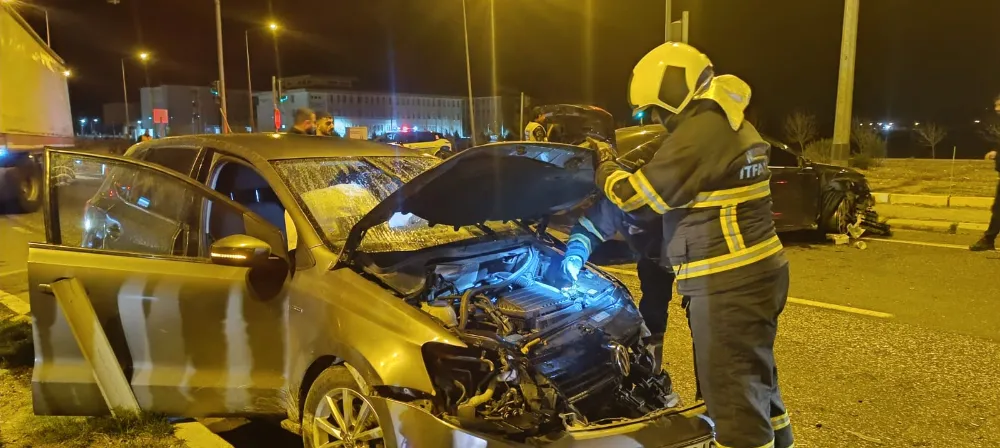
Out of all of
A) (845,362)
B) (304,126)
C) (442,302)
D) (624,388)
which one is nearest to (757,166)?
(624,388)

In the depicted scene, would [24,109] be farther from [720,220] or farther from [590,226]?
[720,220]

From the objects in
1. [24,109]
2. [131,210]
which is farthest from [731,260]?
[24,109]

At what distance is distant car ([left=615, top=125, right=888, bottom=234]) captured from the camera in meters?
8.90

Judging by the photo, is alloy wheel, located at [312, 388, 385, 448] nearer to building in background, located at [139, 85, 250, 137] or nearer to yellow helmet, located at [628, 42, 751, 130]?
yellow helmet, located at [628, 42, 751, 130]

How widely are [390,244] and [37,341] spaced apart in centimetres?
178

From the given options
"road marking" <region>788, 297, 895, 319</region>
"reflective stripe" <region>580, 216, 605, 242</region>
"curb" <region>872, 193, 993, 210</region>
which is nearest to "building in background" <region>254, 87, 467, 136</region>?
"curb" <region>872, 193, 993, 210</region>

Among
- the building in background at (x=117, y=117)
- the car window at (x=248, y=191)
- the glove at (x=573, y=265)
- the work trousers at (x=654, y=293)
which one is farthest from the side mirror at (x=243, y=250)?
the building in background at (x=117, y=117)

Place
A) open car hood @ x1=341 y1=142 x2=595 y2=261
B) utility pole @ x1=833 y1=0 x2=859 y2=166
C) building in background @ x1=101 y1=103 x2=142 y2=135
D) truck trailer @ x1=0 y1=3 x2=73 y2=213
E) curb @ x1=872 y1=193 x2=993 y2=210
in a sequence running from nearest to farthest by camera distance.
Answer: open car hood @ x1=341 y1=142 x2=595 y2=261 < curb @ x1=872 y1=193 x2=993 y2=210 < utility pole @ x1=833 y1=0 x2=859 y2=166 < truck trailer @ x1=0 y1=3 x2=73 y2=213 < building in background @ x1=101 y1=103 x2=142 y2=135

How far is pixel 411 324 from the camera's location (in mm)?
2807

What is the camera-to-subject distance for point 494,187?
3.57m

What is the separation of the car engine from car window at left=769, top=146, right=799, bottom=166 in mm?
6007

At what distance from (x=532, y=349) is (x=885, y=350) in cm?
331

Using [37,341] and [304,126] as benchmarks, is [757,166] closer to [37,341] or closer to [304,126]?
[37,341]

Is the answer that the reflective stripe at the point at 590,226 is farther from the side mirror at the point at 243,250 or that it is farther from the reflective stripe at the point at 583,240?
the side mirror at the point at 243,250
